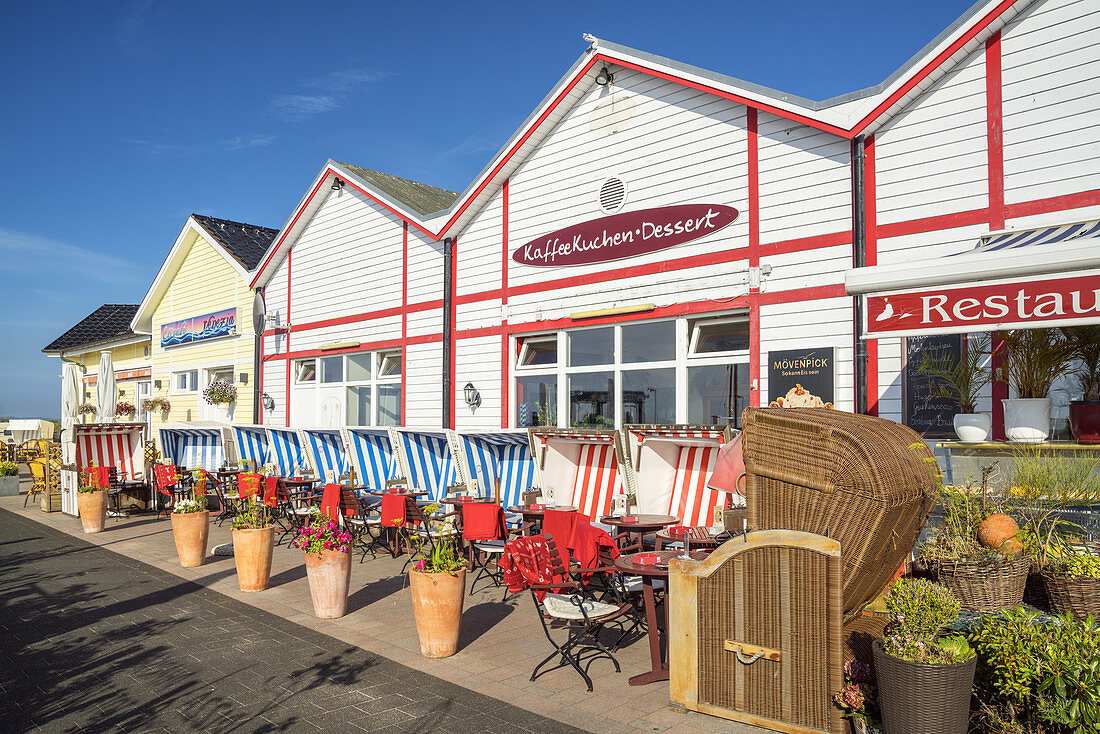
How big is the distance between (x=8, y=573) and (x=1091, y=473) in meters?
11.0

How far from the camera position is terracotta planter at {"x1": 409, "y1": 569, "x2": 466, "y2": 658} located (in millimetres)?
5668

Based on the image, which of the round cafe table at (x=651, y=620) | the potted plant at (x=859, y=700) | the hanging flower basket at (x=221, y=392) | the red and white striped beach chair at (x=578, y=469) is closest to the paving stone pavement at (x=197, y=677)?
the round cafe table at (x=651, y=620)

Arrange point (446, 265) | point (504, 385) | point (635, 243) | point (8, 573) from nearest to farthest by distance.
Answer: point (8, 573)
point (635, 243)
point (504, 385)
point (446, 265)

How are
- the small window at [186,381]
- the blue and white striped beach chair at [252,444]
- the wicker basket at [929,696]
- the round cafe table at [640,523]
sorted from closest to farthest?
the wicker basket at [929,696], the round cafe table at [640,523], the blue and white striped beach chair at [252,444], the small window at [186,381]

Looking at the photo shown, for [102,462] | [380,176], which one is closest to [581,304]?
[380,176]

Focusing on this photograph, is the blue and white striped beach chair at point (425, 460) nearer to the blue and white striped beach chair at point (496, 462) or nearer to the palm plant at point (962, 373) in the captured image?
the blue and white striped beach chair at point (496, 462)

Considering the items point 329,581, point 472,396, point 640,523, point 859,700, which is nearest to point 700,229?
point 640,523

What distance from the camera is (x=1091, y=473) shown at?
5.28m

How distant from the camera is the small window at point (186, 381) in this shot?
19438 mm

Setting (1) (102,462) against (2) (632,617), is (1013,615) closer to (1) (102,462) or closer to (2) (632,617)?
(2) (632,617)

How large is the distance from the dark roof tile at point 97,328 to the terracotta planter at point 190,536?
1997cm

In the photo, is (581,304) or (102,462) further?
(102,462)

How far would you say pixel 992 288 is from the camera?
17.6ft

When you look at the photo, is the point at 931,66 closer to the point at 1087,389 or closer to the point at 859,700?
the point at 1087,389
